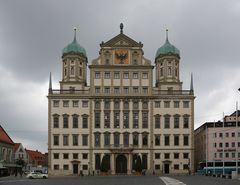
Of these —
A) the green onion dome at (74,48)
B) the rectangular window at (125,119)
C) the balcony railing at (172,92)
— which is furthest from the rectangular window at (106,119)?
the green onion dome at (74,48)

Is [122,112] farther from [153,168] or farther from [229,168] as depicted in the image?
[229,168]

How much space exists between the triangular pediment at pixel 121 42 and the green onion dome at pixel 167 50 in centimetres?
968

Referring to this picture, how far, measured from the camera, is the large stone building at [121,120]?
10900cm

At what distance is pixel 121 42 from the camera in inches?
4451

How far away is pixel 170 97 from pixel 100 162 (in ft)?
68.5

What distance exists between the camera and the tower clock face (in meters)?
113

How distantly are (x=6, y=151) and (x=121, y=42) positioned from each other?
127 feet

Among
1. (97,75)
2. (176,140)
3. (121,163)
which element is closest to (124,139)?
(121,163)

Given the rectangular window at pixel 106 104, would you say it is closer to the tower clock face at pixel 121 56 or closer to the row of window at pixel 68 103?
the row of window at pixel 68 103

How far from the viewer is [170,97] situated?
11075 centimetres

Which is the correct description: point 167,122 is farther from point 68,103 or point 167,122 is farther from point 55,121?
point 55,121

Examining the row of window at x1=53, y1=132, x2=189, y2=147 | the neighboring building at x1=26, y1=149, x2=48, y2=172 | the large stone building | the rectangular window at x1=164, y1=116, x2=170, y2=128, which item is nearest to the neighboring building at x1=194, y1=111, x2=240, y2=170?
the row of window at x1=53, y1=132, x2=189, y2=147

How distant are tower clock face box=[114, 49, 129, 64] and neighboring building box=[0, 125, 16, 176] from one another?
32510 mm

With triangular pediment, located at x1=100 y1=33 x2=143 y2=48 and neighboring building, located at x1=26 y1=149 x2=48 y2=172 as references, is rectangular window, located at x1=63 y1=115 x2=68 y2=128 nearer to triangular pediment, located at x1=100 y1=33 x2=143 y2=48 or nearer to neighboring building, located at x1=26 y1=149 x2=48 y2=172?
triangular pediment, located at x1=100 y1=33 x2=143 y2=48
